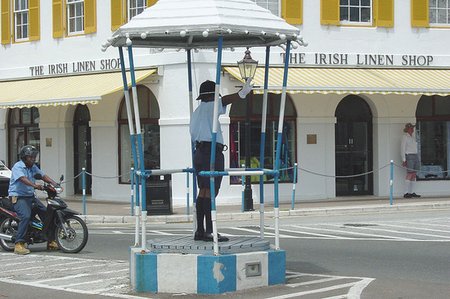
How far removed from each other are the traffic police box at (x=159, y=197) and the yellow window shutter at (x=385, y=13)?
333 inches

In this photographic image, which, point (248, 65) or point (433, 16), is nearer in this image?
point (248, 65)

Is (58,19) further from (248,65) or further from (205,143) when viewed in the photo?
(205,143)

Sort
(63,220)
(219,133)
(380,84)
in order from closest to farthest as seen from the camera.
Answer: (219,133) < (63,220) < (380,84)

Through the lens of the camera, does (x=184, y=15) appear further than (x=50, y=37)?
No

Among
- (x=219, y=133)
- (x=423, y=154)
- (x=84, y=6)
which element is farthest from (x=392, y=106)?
(x=219, y=133)

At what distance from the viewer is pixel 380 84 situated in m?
23.4

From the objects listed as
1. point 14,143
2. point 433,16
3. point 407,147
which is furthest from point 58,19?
point 433,16

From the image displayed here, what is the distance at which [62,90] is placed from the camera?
963 inches

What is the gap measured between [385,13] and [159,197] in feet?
29.9

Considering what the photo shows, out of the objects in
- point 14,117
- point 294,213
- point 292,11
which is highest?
point 292,11

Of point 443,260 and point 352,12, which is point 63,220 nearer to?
point 443,260

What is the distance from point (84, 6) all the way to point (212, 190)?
1744cm

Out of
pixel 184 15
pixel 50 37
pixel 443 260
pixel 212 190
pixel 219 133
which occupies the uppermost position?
pixel 50 37

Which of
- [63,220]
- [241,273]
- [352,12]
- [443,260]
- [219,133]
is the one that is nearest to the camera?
[241,273]
